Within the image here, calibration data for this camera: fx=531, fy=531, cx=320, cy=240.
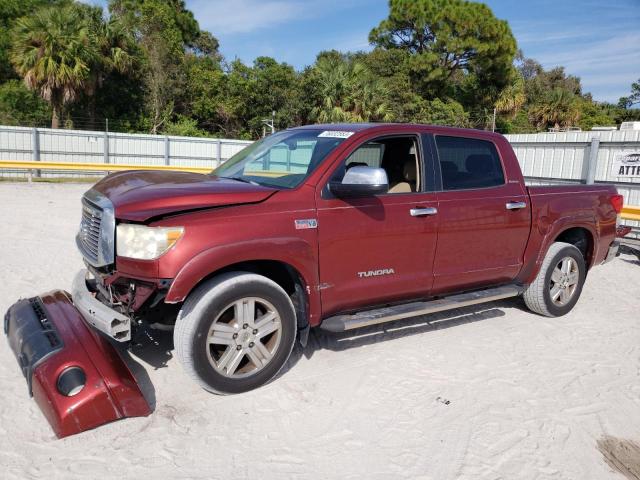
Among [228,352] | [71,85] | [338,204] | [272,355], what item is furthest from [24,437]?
[71,85]

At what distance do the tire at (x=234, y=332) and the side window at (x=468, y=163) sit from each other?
77.1 inches

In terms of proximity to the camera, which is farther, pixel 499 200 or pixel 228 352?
pixel 499 200

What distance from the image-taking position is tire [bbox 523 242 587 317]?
561cm

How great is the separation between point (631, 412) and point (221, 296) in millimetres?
3062

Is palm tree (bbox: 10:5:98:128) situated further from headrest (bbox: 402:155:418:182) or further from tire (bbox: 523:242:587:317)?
tire (bbox: 523:242:587:317)

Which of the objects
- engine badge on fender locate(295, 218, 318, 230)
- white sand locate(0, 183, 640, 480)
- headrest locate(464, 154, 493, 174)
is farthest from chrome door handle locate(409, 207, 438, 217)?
white sand locate(0, 183, 640, 480)

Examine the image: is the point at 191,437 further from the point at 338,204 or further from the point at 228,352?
the point at 338,204

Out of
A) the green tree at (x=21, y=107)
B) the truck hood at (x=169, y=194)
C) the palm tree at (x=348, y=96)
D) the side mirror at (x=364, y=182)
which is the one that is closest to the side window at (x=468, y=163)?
the side mirror at (x=364, y=182)

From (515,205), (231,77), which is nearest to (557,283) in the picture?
(515,205)

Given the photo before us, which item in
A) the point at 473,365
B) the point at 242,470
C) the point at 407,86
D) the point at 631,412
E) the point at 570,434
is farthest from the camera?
the point at 407,86

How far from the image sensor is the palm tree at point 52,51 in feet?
75.3

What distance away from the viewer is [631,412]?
3852 millimetres

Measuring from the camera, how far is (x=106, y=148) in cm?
2216

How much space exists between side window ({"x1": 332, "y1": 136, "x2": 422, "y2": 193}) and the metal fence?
63.7 feet
